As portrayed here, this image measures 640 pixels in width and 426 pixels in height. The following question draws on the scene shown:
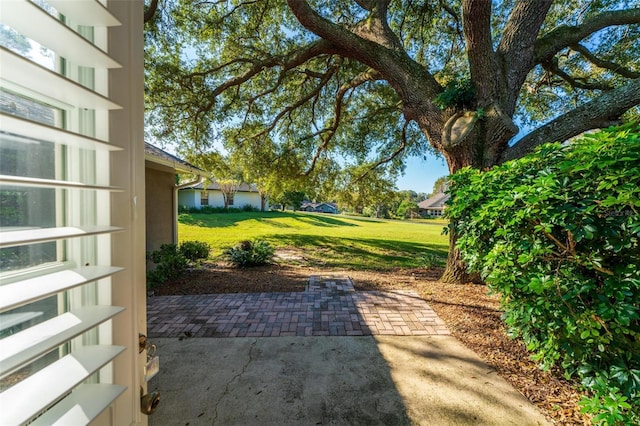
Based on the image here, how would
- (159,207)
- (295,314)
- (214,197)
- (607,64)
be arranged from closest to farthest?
(295,314), (607,64), (159,207), (214,197)

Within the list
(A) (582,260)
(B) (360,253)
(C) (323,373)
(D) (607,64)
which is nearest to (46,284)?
(C) (323,373)

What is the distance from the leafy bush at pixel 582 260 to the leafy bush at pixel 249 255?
5780mm

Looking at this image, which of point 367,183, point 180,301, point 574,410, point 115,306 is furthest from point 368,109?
point 115,306

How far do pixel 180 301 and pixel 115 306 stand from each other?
13.4 ft

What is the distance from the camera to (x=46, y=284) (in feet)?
2.04

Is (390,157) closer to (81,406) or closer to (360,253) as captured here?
(360,253)

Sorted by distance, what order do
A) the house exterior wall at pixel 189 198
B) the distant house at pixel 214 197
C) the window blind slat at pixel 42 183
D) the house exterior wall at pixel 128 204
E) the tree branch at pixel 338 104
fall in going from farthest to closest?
the distant house at pixel 214 197
the house exterior wall at pixel 189 198
the tree branch at pixel 338 104
the house exterior wall at pixel 128 204
the window blind slat at pixel 42 183

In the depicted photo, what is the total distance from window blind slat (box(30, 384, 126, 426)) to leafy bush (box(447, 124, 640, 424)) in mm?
2407

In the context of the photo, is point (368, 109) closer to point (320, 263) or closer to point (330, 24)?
point (330, 24)

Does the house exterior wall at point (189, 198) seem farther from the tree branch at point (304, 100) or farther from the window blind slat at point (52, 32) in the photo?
the window blind slat at point (52, 32)

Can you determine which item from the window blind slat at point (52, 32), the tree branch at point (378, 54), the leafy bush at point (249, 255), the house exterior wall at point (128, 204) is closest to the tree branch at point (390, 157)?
the tree branch at point (378, 54)

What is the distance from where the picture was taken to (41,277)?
0.65 metres

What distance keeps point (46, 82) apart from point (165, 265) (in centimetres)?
562

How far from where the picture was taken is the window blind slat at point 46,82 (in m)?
0.52
